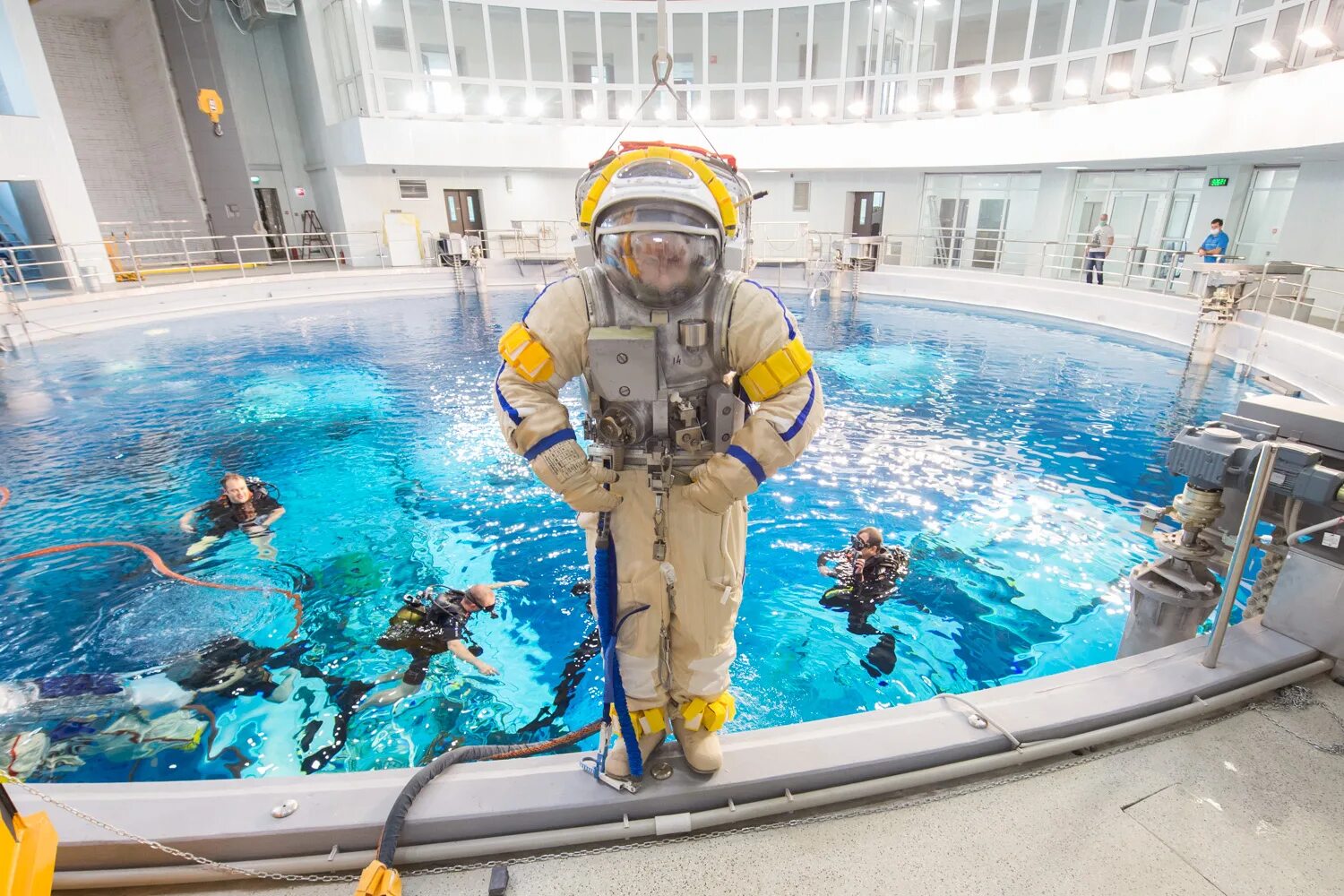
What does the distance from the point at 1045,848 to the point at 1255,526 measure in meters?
1.47

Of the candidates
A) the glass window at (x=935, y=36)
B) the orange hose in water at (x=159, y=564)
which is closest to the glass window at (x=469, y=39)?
the glass window at (x=935, y=36)

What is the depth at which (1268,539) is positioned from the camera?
2.69 m

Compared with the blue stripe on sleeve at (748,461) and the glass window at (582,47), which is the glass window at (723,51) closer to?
the glass window at (582,47)

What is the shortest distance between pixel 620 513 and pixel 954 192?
2220 centimetres

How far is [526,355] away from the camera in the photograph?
2.04m

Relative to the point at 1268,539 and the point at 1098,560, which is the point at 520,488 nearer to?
the point at 1098,560

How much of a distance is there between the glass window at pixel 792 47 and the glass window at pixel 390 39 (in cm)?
1212

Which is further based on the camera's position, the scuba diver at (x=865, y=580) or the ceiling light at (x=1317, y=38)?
the ceiling light at (x=1317, y=38)

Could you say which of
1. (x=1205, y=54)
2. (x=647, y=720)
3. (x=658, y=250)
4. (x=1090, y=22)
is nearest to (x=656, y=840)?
(x=647, y=720)

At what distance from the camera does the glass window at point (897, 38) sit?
62.6 feet

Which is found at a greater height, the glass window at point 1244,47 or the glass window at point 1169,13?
the glass window at point 1169,13

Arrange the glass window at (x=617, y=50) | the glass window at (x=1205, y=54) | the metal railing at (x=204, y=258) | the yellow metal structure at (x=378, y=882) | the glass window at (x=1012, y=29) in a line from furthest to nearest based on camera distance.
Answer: the glass window at (x=617, y=50) → the glass window at (x=1012, y=29) → the metal railing at (x=204, y=258) → the glass window at (x=1205, y=54) → the yellow metal structure at (x=378, y=882)

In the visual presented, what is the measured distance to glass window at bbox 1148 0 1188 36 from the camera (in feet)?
46.2

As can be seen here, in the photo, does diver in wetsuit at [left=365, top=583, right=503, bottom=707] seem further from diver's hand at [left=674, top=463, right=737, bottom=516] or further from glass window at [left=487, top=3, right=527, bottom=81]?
glass window at [left=487, top=3, right=527, bottom=81]
